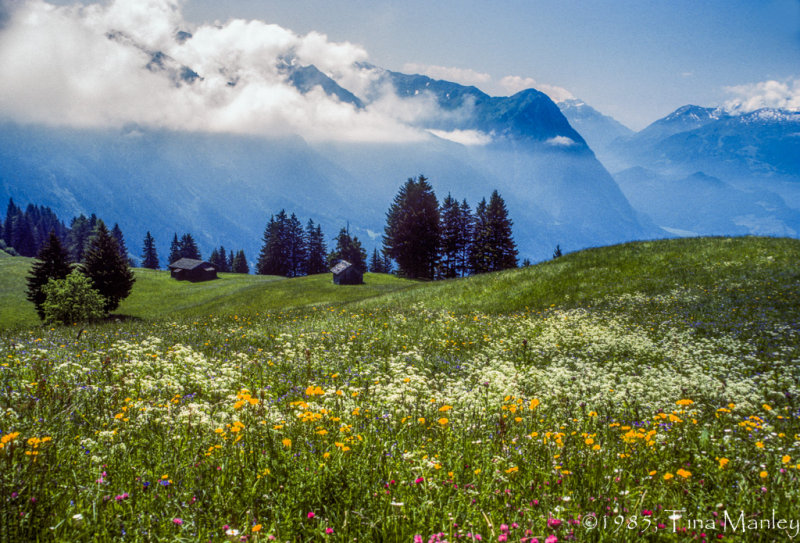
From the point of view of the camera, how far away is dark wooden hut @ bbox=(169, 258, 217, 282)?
75625 millimetres

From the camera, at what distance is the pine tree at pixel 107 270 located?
41.3 m

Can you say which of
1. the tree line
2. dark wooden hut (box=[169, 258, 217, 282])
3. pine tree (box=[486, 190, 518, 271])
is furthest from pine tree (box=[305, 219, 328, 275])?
pine tree (box=[486, 190, 518, 271])

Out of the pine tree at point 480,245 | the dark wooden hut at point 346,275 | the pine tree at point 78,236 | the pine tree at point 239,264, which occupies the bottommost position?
the dark wooden hut at point 346,275

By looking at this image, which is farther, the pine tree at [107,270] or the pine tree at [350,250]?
the pine tree at [350,250]

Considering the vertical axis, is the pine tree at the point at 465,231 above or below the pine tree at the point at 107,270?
above

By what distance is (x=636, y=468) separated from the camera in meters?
4.00

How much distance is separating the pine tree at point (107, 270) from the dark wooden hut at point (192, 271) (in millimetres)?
32929

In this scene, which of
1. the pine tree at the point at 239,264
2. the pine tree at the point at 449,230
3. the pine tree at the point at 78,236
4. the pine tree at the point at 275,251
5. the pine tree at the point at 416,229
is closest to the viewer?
the pine tree at the point at 416,229

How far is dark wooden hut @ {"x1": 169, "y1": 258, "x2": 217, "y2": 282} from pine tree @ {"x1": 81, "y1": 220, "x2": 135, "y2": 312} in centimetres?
3293

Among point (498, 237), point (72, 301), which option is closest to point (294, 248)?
point (498, 237)

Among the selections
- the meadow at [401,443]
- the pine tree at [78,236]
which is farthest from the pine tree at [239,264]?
the meadow at [401,443]

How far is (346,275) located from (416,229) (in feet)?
49.2

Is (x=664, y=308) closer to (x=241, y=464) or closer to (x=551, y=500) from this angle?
(x=551, y=500)

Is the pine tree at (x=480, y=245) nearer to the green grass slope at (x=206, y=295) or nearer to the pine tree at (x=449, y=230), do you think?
the pine tree at (x=449, y=230)
